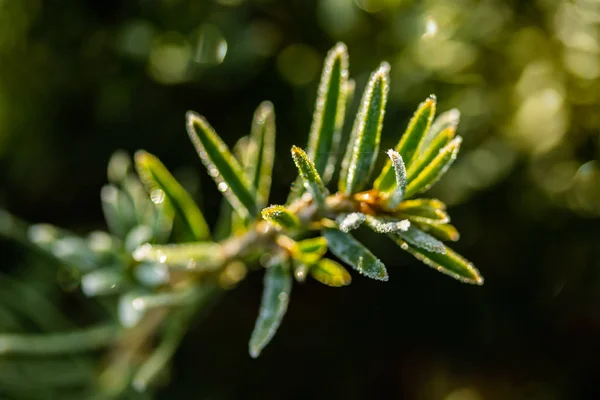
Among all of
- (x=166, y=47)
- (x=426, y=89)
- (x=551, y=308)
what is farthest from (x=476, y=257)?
(x=166, y=47)

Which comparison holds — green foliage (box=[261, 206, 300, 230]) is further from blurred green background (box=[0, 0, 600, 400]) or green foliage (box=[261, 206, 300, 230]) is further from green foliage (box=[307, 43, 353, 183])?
blurred green background (box=[0, 0, 600, 400])

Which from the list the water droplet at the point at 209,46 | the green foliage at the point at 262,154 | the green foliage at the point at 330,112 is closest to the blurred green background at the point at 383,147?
the water droplet at the point at 209,46

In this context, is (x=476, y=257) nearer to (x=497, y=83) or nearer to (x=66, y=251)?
(x=497, y=83)

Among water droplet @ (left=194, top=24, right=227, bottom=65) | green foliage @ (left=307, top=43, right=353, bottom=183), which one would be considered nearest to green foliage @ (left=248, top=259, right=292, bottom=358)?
green foliage @ (left=307, top=43, right=353, bottom=183)

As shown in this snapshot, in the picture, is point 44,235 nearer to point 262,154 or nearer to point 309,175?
point 262,154

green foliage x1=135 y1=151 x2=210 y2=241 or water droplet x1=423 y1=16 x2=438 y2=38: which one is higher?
water droplet x1=423 y1=16 x2=438 y2=38

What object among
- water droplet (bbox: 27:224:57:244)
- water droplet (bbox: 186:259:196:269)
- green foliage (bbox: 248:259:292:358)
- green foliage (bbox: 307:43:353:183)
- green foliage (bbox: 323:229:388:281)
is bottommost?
water droplet (bbox: 27:224:57:244)

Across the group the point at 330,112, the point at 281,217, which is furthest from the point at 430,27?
the point at 281,217

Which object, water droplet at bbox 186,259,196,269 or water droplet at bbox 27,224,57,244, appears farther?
water droplet at bbox 27,224,57,244
